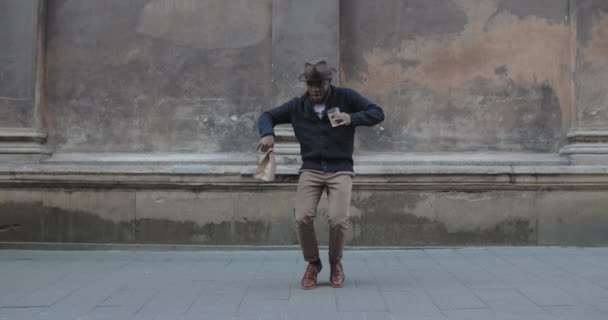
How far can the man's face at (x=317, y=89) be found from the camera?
14.1 feet

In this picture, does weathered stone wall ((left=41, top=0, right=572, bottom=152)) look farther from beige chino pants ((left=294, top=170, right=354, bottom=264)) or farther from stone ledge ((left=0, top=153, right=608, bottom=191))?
beige chino pants ((left=294, top=170, right=354, bottom=264))

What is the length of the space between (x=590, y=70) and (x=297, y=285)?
4648 millimetres

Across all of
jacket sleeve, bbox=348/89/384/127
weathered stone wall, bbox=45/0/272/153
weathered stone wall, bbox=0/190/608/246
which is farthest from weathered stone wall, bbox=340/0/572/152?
jacket sleeve, bbox=348/89/384/127

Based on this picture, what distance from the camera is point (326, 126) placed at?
174 inches

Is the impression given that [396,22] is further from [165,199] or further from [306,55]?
[165,199]

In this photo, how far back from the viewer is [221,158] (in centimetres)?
678

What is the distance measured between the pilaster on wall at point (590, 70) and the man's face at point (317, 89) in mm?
3722

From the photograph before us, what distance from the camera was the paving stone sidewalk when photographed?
12.1 ft

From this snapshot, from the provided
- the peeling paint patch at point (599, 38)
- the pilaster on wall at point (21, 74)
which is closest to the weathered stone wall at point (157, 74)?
the pilaster on wall at point (21, 74)

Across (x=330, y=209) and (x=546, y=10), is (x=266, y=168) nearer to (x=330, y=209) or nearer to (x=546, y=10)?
(x=330, y=209)

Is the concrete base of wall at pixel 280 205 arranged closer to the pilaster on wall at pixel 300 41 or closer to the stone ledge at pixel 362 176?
the stone ledge at pixel 362 176

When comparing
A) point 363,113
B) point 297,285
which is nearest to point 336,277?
point 297,285

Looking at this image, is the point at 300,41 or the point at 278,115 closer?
the point at 278,115

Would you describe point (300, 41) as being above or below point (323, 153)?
above
